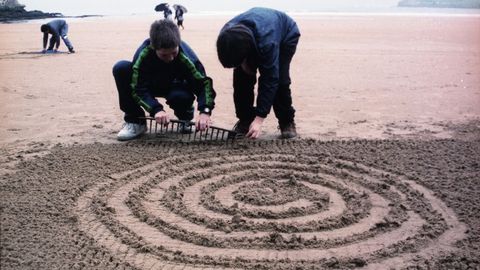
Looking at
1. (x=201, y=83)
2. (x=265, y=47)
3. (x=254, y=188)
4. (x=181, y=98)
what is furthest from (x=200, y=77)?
(x=254, y=188)

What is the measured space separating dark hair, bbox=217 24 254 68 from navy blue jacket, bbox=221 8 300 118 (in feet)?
0.40

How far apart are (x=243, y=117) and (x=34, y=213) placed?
2.57 m

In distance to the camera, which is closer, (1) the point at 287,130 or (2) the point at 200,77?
(2) the point at 200,77

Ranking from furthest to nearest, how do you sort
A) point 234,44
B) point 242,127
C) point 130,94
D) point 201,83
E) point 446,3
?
1. point 446,3
2. point 242,127
3. point 130,94
4. point 201,83
5. point 234,44

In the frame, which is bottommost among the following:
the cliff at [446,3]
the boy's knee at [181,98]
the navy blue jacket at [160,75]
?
the boy's knee at [181,98]

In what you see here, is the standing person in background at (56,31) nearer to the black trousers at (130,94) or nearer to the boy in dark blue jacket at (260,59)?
the black trousers at (130,94)

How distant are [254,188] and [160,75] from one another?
5.90ft

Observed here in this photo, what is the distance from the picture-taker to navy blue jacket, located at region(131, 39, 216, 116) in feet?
16.6

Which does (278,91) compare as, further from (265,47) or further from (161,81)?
(161,81)

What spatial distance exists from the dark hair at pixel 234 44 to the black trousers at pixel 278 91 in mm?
789

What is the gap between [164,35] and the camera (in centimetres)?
470

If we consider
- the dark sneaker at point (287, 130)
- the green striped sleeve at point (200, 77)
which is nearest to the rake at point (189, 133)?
the green striped sleeve at point (200, 77)

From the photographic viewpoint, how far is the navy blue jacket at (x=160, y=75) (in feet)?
16.6

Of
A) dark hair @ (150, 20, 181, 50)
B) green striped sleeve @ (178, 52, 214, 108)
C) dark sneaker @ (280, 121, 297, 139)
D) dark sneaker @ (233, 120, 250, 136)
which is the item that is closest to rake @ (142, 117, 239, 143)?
dark sneaker @ (233, 120, 250, 136)
